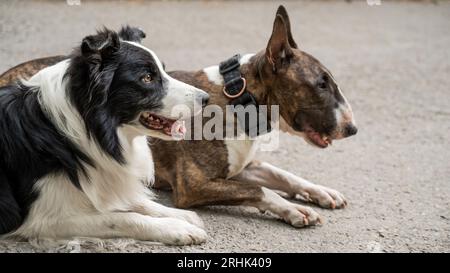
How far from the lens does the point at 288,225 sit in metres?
3.68

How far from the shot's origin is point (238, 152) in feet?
12.7

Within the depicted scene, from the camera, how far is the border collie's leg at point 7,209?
10.1 feet

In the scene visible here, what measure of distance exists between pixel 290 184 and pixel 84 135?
5.13 ft

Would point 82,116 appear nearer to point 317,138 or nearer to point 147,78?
point 147,78

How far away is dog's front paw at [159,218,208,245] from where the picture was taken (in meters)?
3.25

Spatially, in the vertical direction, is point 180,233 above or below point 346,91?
above

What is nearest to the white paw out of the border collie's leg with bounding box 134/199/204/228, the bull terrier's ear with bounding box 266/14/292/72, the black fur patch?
the border collie's leg with bounding box 134/199/204/228

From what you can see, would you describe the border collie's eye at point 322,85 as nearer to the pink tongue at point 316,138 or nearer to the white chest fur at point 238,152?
the pink tongue at point 316,138

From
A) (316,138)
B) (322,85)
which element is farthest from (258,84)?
(316,138)

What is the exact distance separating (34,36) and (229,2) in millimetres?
4455

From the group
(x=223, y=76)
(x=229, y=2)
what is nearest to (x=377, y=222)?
(x=223, y=76)

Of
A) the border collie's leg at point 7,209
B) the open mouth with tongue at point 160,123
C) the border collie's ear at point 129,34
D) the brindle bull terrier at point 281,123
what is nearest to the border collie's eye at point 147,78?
the open mouth with tongue at point 160,123

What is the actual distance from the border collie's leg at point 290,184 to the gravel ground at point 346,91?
92 mm

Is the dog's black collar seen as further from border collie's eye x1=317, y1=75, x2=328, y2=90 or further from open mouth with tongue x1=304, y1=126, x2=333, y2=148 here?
border collie's eye x1=317, y1=75, x2=328, y2=90
